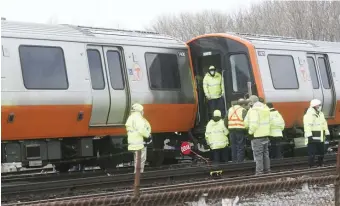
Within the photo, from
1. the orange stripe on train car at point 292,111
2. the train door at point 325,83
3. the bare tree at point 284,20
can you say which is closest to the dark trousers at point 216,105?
the orange stripe on train car at point 292,111

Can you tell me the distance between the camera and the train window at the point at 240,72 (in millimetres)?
14102

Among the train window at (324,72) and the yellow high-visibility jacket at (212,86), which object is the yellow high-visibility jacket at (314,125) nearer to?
the yellow high-visibility jacket at (212,86)

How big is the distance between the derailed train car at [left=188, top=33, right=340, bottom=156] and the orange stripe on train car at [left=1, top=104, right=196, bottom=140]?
1666 millimetres

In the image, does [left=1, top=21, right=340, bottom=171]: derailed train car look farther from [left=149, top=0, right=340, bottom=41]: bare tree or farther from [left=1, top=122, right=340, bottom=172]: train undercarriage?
[left=149, top=0, right=340, bottom=41]: bare tree

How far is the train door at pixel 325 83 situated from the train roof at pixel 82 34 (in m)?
4.28

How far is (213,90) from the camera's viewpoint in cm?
1411

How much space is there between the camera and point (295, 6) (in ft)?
154

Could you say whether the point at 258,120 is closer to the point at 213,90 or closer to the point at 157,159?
the point at 213,90

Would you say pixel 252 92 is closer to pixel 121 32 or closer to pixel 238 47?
pixel 238 47

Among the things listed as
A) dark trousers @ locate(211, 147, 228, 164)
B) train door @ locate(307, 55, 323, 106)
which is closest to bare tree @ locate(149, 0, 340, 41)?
train door @ locate(307, 55, 323, 106)

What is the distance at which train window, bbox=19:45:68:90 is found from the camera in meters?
10.9

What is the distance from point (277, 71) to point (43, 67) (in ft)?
20.5

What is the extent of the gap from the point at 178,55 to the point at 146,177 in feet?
13.3

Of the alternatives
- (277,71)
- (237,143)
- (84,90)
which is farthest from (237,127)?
(84,90)
